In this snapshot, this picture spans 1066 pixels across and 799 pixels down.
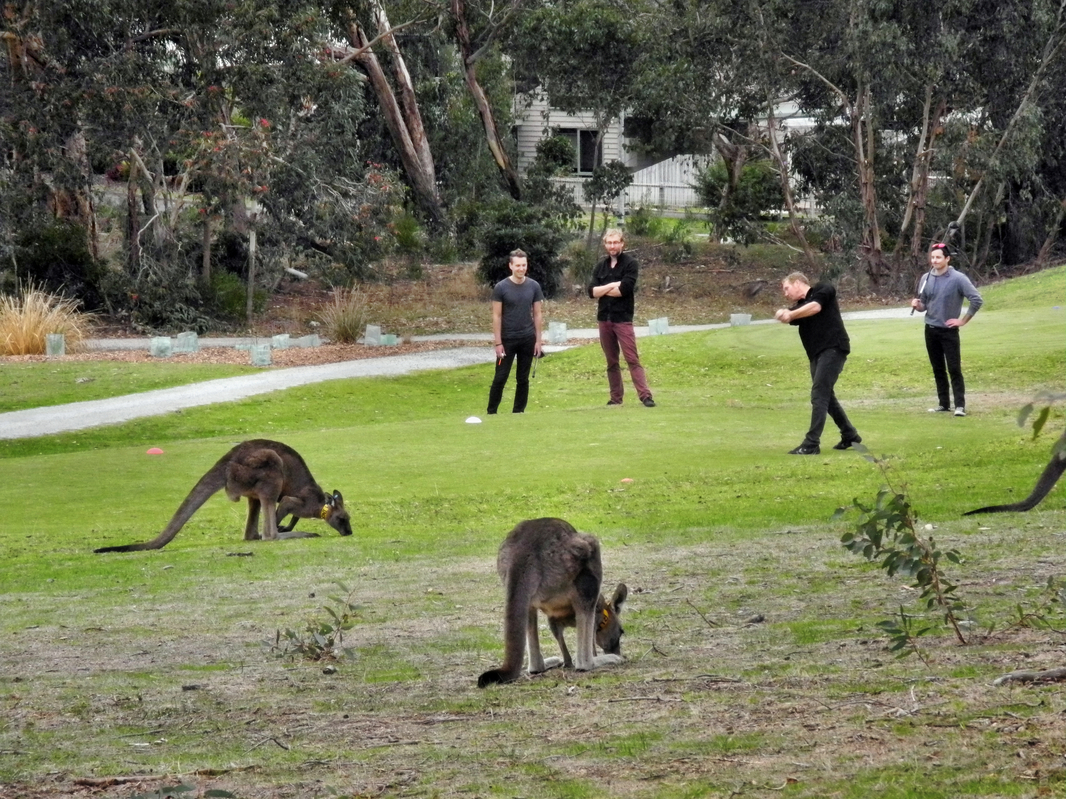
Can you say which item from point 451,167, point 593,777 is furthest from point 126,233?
point 593,777

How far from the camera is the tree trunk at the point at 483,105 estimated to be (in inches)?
1576

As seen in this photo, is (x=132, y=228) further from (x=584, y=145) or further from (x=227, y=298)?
(x=584, y=145)

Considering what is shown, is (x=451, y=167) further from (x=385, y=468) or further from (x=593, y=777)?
(x=593, y=777)

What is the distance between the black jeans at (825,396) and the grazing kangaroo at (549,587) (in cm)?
835

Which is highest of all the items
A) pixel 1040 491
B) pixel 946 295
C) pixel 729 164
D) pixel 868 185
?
pixel 729 164

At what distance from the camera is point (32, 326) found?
29.7 meters

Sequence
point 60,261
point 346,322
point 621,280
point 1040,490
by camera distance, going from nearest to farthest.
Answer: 1. point 1040,490
2. point 621,280
3. point 346,322
4. point 60,261

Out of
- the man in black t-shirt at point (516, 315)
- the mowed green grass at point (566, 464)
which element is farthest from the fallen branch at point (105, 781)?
the man in black t-shirt at point (516, 315)

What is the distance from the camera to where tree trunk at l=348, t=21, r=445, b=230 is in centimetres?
4125

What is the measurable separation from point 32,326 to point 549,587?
24.8 metres

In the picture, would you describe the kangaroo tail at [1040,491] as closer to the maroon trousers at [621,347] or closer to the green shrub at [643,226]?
the maroon trousers at [621,347]

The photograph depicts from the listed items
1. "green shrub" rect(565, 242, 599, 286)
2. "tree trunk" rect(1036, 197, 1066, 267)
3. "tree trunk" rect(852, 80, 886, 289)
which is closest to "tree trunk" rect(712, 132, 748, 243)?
"green shrub" rect(565, 242, 599, 286)

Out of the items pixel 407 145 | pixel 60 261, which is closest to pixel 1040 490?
pixel 60 261

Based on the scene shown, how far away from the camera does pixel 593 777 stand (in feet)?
16.6
